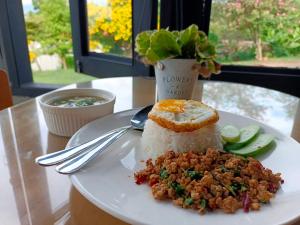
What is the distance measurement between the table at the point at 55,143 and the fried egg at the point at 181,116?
0.85 feet

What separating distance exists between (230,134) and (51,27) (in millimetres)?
1852

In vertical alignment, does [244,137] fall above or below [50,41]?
below

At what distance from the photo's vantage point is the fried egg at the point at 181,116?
675mm

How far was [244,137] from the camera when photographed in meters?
0.74

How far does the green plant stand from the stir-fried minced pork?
35cm

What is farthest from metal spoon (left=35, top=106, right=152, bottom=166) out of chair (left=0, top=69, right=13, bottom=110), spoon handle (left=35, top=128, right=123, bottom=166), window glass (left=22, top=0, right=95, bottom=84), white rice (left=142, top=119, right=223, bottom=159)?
window glass (left=22, top=0, right=95, bottom=84)

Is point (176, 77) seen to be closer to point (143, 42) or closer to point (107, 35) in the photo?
point (143, 42)

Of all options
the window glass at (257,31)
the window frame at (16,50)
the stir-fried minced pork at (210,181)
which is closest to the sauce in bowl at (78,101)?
the stir-fried minced pork at (210,181)

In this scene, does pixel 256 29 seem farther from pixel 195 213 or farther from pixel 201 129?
pixel 195 213

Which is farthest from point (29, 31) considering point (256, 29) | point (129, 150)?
point (129, 150)

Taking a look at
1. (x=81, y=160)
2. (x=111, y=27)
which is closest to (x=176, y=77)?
(x=81, y=160)

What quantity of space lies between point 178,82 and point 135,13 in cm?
101

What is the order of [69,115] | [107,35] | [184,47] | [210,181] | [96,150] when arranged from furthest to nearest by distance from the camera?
[107,35]
[184,47]
[69,115]
[96,150]
[210,181]

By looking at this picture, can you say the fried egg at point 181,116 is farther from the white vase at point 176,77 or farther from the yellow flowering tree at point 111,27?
the yellow flowering tree at point 111,27
